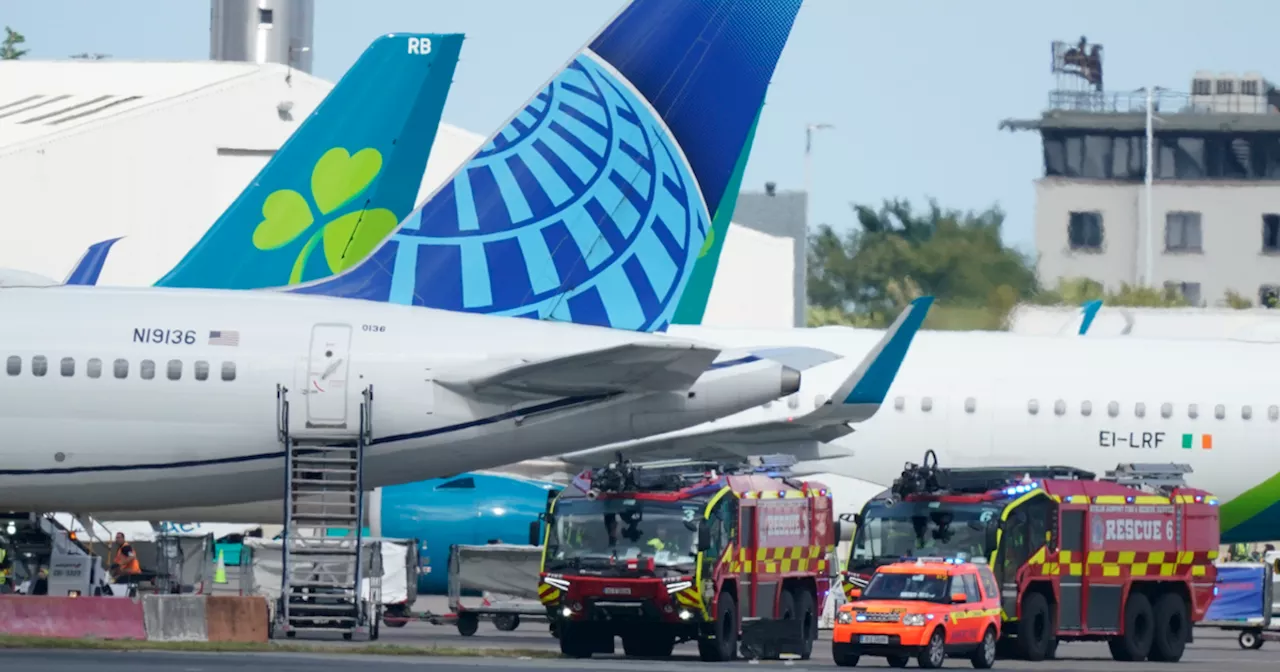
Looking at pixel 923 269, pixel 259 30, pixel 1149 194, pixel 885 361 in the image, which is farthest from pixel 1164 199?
pixel 885 361

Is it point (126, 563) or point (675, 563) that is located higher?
point (675, 563)

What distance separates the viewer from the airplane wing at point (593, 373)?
26.7m

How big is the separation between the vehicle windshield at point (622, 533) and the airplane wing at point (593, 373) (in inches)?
62.6

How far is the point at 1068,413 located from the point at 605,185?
16.5m

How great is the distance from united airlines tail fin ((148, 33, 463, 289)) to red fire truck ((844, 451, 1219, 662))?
907 cm

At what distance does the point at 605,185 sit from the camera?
29.5 m

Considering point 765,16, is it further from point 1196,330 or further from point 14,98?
point 1196,330

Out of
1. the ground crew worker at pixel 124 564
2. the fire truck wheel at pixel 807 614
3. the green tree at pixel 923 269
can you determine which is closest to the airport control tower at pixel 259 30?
the green tree at pixel 923 269

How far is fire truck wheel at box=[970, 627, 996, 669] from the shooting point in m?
28.5

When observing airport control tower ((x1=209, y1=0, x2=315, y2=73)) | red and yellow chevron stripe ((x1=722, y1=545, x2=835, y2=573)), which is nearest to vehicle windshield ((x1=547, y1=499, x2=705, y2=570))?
red and yellow chevron stripe ((x1=722, y1=545, x2=835, y2=573))

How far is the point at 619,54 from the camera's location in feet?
96.8

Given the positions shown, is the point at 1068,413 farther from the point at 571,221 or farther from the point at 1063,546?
the point at 571,221

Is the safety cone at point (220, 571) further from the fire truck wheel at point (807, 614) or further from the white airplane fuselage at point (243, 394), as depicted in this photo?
the fire truck wheel at point (807, 614)

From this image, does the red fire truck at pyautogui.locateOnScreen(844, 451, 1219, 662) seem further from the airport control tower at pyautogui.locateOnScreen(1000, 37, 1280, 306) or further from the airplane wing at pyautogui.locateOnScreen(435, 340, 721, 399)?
the airport control tower at pyautogui.locateOnScreen(1000, 37, 1280, 306)
